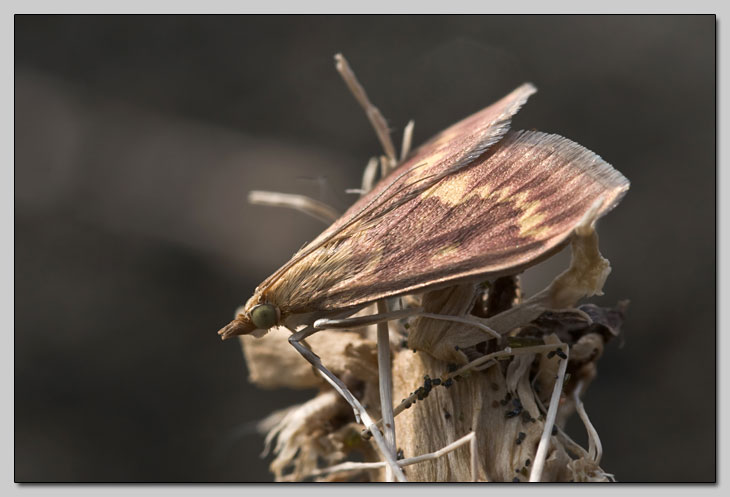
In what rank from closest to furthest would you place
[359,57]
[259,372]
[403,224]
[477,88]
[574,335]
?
1. [403,224]
2. [574,335]
3. [259,372]
4. [477,88]
5. [359,57]

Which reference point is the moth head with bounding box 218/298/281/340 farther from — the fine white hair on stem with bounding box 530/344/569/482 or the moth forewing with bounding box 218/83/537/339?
the fine white hair on stem with bounding box 530/344/569/482

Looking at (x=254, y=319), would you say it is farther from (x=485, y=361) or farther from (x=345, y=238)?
(x=485, y=361)

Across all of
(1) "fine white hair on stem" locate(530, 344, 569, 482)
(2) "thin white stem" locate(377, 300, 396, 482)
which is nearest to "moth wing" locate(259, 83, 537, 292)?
(2) "thin white stem" locate(377, 300, 396, 482)

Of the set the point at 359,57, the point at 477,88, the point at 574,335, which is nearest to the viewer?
the point at 574,335

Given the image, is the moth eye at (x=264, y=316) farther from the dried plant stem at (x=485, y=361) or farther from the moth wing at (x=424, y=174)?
the dried plant stem at (x=485, y=361)

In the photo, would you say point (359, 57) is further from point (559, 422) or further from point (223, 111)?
point (559, 422)

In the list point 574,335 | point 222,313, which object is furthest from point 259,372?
point 222,313

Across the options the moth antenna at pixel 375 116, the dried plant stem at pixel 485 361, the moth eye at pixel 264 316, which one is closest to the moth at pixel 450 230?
the moth eye at pixel 264 316

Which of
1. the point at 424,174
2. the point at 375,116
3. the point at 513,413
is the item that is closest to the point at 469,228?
the point at 424,174
